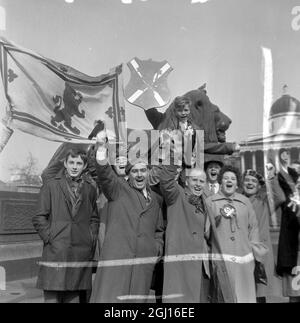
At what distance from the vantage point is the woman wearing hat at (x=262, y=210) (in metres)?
2.11

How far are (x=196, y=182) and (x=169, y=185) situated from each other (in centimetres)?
14

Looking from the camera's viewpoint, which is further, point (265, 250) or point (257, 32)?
point (257, 32)

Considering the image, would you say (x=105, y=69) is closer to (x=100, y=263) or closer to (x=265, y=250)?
(x=100, y=263)

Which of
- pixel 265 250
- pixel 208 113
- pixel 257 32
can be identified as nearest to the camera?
pixel 265 250

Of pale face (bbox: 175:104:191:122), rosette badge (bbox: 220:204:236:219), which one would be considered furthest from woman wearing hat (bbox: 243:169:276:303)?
pale face (bbox: 175:104:191:122)

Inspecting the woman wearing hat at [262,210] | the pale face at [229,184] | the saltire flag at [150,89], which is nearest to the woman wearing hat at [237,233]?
the pale face at [229,184]

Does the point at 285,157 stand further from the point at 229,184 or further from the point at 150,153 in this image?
the point at 150,153

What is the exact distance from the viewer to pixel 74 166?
6.54ft

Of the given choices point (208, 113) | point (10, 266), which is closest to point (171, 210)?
point (208, 113)

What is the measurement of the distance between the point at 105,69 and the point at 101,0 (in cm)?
35

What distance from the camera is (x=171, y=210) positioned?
192cm

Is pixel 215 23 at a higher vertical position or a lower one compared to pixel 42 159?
higher

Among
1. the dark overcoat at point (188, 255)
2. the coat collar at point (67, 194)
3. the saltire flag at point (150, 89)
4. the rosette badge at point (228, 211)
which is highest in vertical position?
the saltire flag at point (150, 89)

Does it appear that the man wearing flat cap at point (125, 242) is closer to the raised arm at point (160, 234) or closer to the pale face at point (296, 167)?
the raised arm at point (160, 234)
